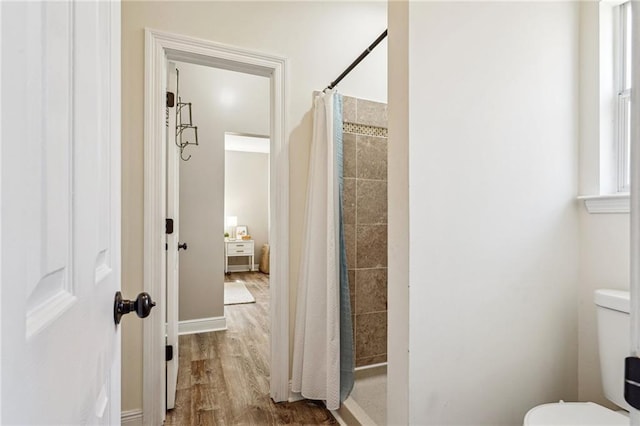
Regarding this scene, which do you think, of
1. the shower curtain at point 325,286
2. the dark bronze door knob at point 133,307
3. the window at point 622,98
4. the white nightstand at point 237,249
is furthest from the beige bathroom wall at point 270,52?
the white nightstand at point 237,249

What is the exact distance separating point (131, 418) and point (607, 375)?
7.07ft

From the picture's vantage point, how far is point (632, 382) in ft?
1.09

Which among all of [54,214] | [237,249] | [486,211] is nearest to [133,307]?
[54,214]

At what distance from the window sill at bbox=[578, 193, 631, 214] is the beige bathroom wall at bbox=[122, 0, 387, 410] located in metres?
1.42

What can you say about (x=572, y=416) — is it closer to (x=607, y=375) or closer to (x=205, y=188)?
(x=607, y=375)

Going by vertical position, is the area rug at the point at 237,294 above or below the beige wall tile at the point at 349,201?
below

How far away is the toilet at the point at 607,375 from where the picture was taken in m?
1.09

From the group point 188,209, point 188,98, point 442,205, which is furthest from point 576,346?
point 188,98

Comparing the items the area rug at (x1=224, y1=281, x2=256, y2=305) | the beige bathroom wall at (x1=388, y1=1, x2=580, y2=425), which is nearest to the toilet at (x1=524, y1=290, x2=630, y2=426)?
the beige bathroom wall at (x1=388, y1=1, x2=580, y2=425)

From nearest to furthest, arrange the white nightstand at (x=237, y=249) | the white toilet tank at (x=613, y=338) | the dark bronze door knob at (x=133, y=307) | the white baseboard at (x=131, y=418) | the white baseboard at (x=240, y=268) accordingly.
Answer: the dark bronze door knob at (x=133, y=307) → the white toilet tank at (x=613, y=338) → the white baseboard at (x=131, y=418) → the white nightstand at (x=237, y=249) → the white baseboard at (x=240, y=268)

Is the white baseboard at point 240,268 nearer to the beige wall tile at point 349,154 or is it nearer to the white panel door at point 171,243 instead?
the white panel door at point 171,243

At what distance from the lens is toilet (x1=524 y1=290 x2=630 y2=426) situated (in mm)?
1090

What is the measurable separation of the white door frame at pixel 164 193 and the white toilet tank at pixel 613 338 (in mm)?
1496

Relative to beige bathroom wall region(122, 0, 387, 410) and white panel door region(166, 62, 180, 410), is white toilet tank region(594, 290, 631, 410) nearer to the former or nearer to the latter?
beige bathroom wall region(122, 0, 387, 410)
